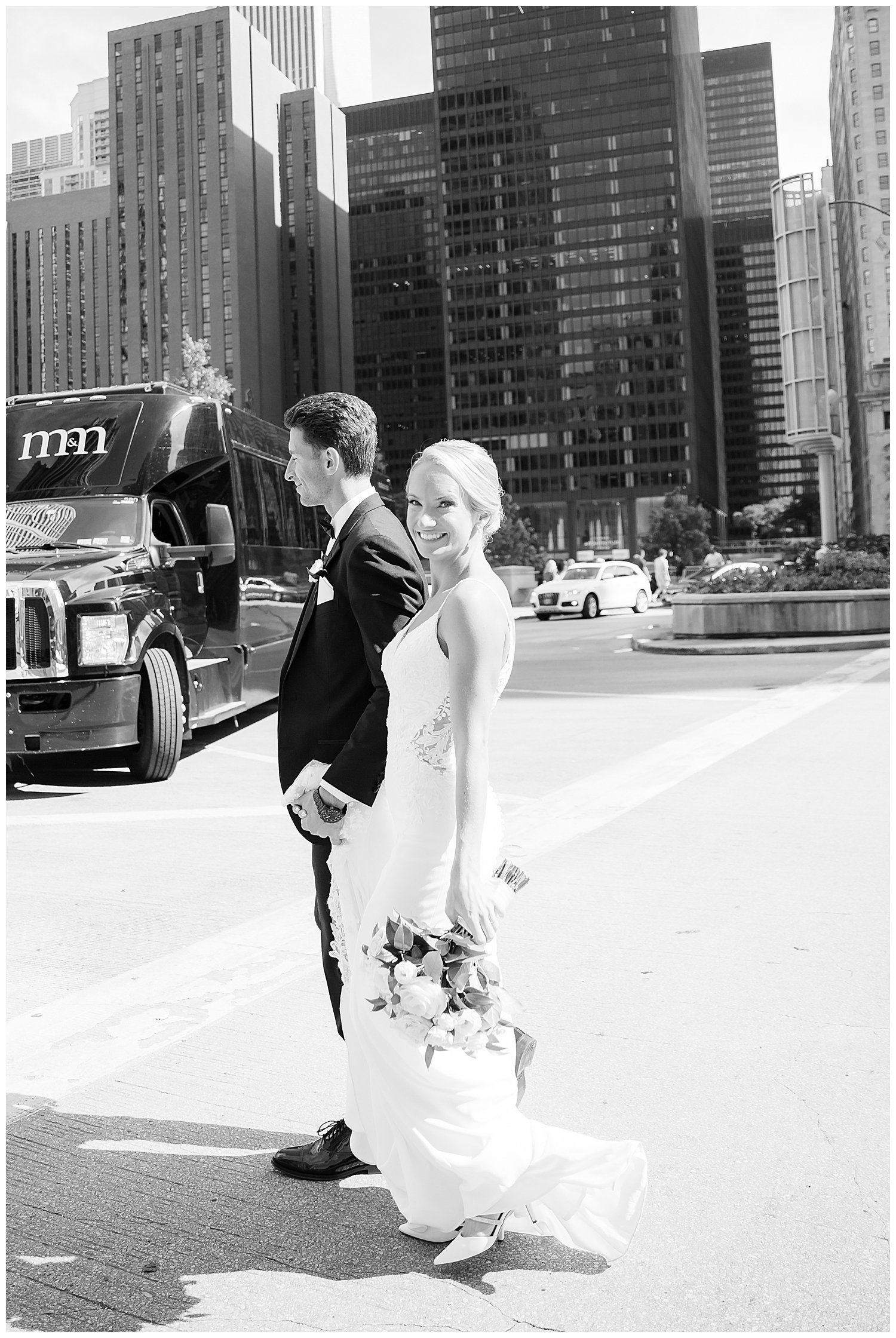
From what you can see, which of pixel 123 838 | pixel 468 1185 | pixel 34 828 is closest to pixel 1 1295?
pixel 468 1185

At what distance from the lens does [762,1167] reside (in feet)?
10.1

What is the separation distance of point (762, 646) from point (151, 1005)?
18.0 meters

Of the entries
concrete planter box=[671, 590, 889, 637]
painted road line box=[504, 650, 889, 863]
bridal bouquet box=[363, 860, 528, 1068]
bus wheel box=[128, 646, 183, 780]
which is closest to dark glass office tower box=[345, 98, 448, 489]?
concrete planter box=[671, 590, 889, 637]

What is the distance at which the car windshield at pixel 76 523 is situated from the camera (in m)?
9.94

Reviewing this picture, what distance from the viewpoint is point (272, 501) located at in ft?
44.1

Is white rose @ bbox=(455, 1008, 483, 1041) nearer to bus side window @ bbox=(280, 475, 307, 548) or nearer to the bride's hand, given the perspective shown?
the bride's hand

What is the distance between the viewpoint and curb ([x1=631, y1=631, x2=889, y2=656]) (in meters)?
21.0

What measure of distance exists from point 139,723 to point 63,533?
1.75 meters

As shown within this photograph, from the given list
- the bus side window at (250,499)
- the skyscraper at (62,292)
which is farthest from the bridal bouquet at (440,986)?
the skyscraper at (62,292)

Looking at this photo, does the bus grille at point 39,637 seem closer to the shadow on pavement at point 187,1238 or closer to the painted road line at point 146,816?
the painted road line at point 146,816

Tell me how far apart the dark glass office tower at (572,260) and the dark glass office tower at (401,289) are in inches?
808

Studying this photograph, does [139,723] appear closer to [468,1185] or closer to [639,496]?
[468,1185]

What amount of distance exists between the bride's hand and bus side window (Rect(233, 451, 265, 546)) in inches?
387

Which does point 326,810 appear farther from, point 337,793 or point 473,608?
point 473,608
